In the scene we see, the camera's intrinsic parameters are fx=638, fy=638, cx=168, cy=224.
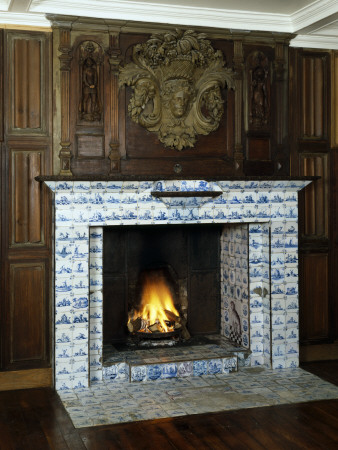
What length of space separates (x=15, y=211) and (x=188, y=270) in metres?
1.67

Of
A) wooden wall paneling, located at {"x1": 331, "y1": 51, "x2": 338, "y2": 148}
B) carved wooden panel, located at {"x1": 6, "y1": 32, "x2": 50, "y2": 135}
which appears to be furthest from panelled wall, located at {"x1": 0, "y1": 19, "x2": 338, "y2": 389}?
wooden wall paneling, located at {"x1": 331, "y1": 51, "x2": 338, "y2": 148}

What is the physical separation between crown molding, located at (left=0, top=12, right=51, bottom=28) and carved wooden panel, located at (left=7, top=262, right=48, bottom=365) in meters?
1.84

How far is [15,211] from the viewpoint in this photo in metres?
4.94

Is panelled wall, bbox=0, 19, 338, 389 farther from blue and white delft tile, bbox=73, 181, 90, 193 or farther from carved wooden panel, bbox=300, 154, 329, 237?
carved wooden panel, bbox=300, 154, 329, 237

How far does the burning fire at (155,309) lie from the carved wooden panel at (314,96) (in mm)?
1829

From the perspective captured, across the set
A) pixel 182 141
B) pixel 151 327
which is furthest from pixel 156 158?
pixel 151 327

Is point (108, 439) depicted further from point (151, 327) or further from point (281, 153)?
point (281, 153)

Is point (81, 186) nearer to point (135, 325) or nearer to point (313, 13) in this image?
point (135, 325)

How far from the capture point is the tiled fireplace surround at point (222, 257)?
191 inches

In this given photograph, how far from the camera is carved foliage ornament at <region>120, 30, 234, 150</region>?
509 centimetres

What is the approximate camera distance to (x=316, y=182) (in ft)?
18.6

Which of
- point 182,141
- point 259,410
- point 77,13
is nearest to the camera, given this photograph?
point 259,410

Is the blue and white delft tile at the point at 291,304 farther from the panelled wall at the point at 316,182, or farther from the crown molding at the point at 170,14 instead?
the crown molding at the point at 170,14

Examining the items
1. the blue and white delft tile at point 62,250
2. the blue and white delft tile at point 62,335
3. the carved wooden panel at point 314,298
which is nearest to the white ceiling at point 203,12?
the blue and white delft tile at point 62,250
